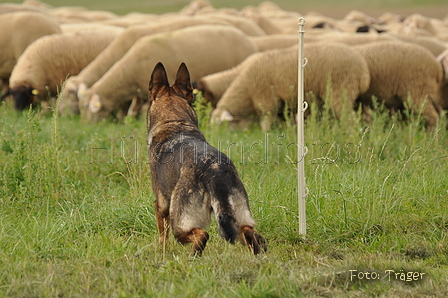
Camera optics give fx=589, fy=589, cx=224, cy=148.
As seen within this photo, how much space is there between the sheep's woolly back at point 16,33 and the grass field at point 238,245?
22.5 ft

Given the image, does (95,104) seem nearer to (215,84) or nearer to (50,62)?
(215,84)

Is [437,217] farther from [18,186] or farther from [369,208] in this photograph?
[18,186]

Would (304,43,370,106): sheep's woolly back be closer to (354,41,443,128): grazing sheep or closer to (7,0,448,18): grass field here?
(354,41,443,128): grazing sheep

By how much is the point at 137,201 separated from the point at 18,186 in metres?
1.27

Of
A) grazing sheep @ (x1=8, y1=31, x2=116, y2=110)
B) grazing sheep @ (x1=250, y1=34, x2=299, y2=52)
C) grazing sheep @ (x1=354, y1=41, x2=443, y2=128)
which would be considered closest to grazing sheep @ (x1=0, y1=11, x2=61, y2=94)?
grazing sheep @ (x1=8, y1=31, x2=116, y2=110)

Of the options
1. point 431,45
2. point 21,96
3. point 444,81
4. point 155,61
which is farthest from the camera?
point 431,45

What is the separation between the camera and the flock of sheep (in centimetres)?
883

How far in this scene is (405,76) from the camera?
9070 millimetres

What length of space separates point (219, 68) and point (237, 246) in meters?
7.26

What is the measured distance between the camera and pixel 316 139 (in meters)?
6.49

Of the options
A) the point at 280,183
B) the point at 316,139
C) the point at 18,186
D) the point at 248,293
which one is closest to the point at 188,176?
the point at 248,293

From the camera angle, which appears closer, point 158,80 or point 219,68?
point 158,80

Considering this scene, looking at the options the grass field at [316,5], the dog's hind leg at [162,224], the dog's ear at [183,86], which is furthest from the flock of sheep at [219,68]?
the grass field at [316,5]

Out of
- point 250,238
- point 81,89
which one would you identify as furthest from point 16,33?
point 250,238
